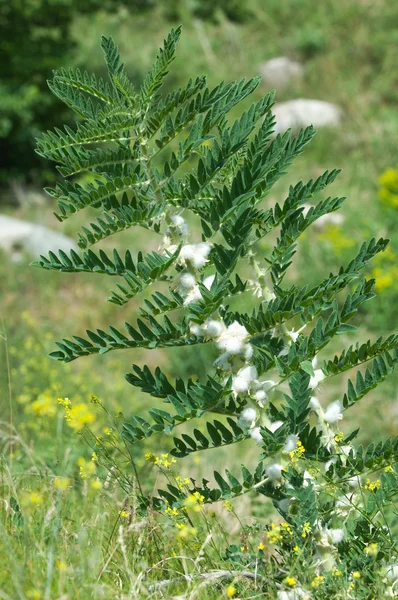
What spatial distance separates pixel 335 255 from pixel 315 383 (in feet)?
13.4

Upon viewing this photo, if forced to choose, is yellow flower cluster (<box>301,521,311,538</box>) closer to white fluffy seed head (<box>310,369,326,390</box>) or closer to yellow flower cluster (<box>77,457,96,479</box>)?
white fluffy seed head (<box>310,369,326,390</box>)

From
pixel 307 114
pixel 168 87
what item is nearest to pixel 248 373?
pixel 307 114

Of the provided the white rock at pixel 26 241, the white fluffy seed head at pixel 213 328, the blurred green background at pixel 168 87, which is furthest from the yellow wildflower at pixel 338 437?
the white rock at pixel 26 241

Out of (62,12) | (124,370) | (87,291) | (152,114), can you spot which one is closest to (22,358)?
(124,370)

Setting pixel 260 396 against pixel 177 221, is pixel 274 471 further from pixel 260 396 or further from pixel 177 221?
pixel 177 221

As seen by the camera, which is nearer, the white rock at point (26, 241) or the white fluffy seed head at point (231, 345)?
the white fluffy seed head at point (231, 345)

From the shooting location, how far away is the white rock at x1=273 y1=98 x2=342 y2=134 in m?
8.99

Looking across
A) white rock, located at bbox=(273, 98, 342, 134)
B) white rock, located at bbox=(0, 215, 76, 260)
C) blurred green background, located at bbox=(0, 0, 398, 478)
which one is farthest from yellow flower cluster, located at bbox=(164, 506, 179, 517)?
white rock, located at bbox=(273, 98, 342, 134)

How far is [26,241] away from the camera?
698 centimetres

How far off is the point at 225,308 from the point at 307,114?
7.70 metres

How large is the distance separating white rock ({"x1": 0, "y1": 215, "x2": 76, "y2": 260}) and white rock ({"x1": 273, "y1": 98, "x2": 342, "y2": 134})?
315 cm

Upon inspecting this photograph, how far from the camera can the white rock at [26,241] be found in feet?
22.8

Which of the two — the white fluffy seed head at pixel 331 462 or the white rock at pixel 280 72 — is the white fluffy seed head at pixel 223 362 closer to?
the white fluffy seed head at pixel 331 462

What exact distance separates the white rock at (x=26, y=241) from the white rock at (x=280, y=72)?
4555mm
